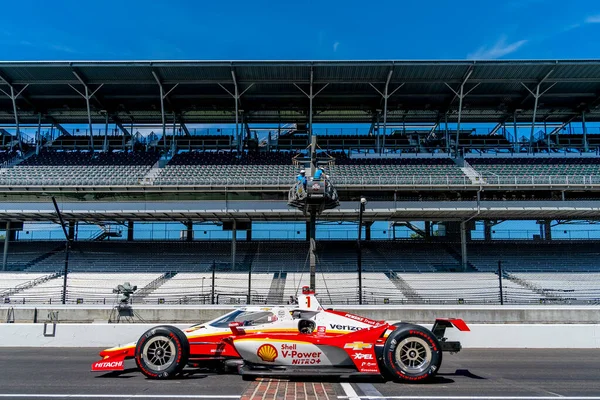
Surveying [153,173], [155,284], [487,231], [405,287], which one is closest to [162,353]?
[405,287]

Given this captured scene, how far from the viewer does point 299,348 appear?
7824 mm

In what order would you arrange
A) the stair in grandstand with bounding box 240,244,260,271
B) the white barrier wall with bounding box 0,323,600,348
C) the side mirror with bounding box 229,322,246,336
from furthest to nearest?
the stair in grandstand with bounding box 240,244,260,271, the white barrier wall with bounding box 0,323,600,348, the side mirror with bounding box 229,322,246,336

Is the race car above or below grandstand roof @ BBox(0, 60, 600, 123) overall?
below

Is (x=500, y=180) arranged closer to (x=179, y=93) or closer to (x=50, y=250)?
(x=179, y=93)

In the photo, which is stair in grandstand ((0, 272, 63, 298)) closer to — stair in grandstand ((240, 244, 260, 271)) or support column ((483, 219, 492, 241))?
stair in grandstand ((240, 244, 260, 271))

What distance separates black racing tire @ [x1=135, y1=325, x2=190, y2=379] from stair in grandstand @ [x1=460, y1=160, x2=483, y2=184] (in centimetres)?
2227

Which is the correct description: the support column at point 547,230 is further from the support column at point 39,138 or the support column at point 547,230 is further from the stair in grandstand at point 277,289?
the support column at point 39,138

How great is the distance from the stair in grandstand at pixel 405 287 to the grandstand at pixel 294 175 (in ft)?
0.58

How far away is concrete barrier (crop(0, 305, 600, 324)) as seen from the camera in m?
14.3

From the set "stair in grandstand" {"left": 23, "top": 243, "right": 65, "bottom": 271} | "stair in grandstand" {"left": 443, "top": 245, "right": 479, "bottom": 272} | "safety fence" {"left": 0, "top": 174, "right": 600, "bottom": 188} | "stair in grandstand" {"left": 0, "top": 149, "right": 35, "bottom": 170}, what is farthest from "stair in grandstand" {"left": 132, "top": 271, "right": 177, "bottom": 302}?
"stair in grandstand" {"left": 443, "top": 245, "right": 479, "bottom": 272}

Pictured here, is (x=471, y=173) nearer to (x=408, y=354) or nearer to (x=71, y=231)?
(x=408, y=354)

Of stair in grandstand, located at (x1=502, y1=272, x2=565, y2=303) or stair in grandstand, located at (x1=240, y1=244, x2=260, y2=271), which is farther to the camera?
stair in grandstand, located at (x1=240, y1=244, x2=260, y2=271)

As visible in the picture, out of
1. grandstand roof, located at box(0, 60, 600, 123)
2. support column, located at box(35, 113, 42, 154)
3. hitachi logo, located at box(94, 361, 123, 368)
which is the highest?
grandstand roof, located at box(0, 60, 600, 123)

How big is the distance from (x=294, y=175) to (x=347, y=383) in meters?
21.4
